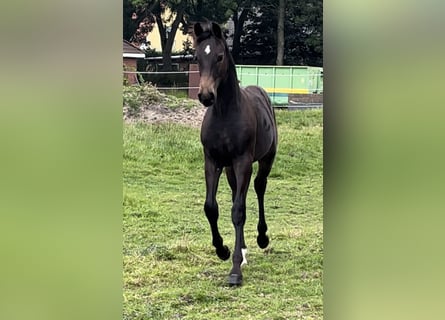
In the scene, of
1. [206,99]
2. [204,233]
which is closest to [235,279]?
[204,233]

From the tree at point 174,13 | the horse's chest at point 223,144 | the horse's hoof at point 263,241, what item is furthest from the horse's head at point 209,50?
the horse's hoof at point 263,241

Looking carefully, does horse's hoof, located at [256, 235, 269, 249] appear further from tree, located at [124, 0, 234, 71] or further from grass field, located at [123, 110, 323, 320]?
tree, located at [124, 0, 234, 71]

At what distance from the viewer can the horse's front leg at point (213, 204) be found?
11.0ft

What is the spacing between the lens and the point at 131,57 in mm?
3457

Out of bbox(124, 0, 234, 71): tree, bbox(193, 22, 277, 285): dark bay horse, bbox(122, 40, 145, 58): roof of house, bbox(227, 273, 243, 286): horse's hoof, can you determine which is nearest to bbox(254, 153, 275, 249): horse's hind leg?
bbox(193, 22, 277, 285): dark bay horse

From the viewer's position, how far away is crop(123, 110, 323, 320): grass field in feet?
9.21

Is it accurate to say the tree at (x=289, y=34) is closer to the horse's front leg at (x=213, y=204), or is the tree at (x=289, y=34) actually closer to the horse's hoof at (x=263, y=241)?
the horse's front leg at (x=213, y=204)

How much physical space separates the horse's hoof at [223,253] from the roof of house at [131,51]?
1273mm

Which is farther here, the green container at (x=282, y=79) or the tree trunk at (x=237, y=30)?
the green container at (x=282, y=79)

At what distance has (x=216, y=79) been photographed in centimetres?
304

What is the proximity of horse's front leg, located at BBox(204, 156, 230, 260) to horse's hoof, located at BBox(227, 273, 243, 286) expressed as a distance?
23 cm

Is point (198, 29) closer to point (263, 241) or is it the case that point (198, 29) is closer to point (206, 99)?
point (206, 99)
